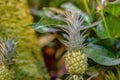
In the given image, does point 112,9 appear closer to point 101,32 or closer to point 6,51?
point 101,32

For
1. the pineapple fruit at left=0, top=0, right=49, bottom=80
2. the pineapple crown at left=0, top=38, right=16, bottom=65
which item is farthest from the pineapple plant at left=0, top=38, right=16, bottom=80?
the pineapple fruit at left=0, top=0, right=49, bottom=80

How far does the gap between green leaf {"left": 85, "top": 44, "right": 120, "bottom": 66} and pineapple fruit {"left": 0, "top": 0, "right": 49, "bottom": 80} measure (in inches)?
10.3

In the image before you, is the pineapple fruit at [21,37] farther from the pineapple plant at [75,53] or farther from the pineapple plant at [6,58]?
the pineapple plant at [75,53]

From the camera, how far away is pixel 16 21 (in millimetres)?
1311

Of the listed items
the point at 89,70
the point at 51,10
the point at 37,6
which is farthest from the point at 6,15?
the point at 37,6

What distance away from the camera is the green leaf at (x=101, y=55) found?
1058mm

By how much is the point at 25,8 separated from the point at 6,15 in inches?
5.4

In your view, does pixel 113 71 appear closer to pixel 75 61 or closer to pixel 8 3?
pixel 75 61

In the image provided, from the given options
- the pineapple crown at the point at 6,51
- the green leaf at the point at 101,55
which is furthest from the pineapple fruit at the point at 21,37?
the green leaf at the point at 101,55

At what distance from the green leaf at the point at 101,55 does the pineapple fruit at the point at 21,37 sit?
0.26 metres

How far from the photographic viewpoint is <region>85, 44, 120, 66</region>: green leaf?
1058 mm

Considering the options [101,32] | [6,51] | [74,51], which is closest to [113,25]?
[101,32]

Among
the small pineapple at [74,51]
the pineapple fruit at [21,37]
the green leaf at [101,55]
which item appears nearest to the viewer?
the small pineapple at [74,51]

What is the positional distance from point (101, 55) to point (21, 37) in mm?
355
